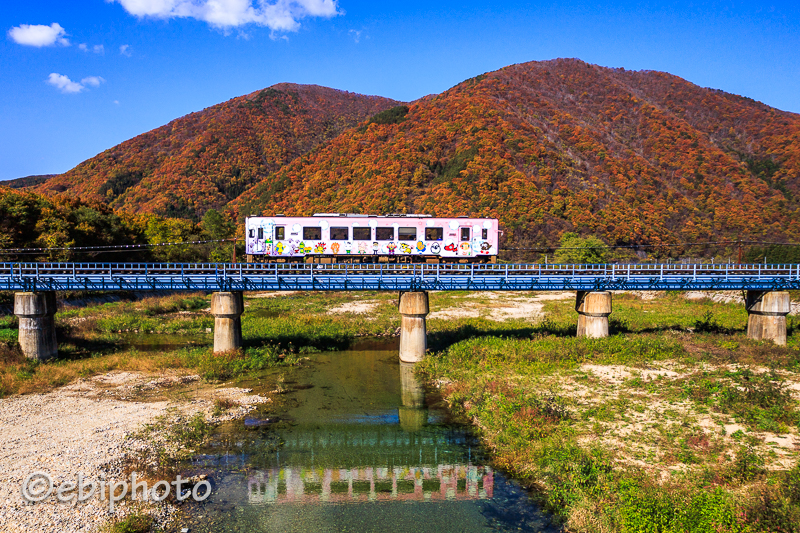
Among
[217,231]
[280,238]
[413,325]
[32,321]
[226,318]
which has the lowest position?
[413,325]

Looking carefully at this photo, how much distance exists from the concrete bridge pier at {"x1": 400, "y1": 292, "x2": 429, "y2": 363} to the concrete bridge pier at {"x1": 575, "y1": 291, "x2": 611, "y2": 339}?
37.0ft

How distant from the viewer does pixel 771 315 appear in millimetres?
33875

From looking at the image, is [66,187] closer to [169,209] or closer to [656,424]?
A: [169,209]

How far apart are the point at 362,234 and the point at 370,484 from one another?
21.7m

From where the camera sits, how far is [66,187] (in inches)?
6211

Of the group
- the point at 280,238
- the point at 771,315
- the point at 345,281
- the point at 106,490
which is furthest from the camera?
the point at 280,238

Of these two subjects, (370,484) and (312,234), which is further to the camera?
(312,234)

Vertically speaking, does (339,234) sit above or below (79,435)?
above

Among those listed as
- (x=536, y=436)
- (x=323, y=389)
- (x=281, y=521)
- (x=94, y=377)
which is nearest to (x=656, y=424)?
(x=536, y=436)

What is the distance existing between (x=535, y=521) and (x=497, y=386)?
393 inches

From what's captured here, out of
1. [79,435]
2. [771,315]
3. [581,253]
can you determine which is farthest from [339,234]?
[581,253]

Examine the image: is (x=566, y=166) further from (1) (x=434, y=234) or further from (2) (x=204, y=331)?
(2) (x=204, y=331)

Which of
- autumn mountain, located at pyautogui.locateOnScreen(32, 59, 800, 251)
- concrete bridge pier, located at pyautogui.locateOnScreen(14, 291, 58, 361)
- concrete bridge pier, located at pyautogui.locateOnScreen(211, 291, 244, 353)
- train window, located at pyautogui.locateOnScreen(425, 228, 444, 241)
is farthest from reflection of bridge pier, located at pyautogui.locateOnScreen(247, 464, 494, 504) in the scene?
autumn mountain, located at pyautogui.locateOnScreen(32, 59, 800, 251)

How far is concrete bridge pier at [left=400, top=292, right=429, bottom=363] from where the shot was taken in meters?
32.2
